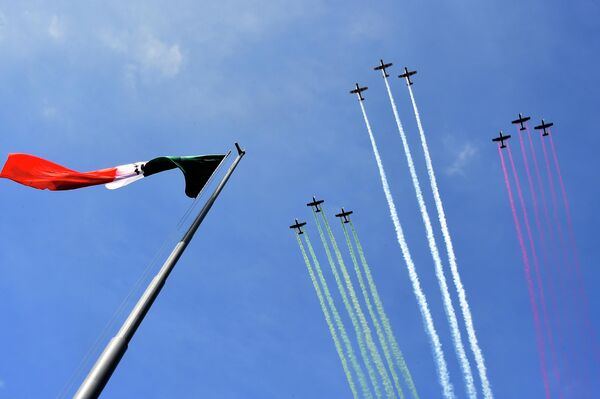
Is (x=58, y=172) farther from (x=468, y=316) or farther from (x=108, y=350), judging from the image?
(x=468, y=316)

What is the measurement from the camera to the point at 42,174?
16000mm

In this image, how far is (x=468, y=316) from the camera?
143 ft

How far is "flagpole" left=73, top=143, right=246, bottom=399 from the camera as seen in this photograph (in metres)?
8.01

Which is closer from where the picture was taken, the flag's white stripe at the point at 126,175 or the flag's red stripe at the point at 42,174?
the flag's red stripe at the point at 42,174

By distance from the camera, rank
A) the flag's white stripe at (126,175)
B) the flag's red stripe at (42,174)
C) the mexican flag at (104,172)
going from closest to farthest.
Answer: the flag's red stripe at (42,174) → the mexican flag at (104,172) → the flag's white stripe at (126,175)

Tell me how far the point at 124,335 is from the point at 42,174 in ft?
30.7

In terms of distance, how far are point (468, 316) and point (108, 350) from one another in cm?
4044

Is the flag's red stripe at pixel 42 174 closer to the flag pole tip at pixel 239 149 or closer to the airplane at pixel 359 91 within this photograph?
the flag pole tip at pixel 239 149

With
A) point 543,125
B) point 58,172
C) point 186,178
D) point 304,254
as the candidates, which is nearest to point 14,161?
point 58,172

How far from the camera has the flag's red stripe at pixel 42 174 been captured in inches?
604

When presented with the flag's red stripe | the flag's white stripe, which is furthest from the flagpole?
the flag's red stripe

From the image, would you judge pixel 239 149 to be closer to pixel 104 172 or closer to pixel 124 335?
pixel 104 172

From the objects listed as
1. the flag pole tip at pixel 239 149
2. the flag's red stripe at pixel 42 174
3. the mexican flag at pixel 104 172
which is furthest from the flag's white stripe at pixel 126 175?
the flag pole tip at pixel 239 149

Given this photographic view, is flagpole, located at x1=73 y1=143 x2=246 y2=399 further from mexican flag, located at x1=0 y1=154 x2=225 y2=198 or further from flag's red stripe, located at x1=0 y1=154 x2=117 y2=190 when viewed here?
flag's red stripe, located at x1=0 y1=154 x2=117 y2=190
